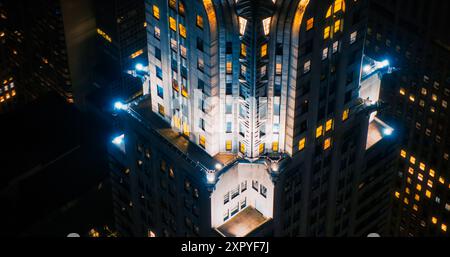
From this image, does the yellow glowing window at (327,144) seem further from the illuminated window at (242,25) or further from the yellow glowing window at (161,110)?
the illuminated window at (242,25)

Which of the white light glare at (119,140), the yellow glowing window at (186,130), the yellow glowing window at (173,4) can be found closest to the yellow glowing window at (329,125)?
the yellow glowing window at (186,130)

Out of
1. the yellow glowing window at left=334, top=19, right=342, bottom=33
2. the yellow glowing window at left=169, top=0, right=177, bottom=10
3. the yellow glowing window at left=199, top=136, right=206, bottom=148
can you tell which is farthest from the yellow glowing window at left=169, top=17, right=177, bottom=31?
the yellow glowing window at left=334, top=19, right=342, bottom=33

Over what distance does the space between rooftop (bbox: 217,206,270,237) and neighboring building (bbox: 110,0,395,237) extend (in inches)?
7.4

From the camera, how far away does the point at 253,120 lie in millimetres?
152375

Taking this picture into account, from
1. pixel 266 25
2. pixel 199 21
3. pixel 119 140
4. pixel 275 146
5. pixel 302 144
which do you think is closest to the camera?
pixel 266 25

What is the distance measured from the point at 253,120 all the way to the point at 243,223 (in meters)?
18.0

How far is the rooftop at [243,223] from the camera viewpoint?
161087mm

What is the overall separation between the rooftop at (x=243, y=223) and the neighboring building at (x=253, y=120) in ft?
0.62

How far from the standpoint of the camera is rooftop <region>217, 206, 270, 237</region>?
161 metres

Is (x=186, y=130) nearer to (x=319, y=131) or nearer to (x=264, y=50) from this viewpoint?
(x=319, y=131)

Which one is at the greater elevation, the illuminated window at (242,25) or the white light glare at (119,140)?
the white light glare at (119,140)

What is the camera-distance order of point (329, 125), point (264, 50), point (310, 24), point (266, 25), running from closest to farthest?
1. point (266, 25)
2. point (310, 24)
3. point (264, 50)
4. point (329, 125)

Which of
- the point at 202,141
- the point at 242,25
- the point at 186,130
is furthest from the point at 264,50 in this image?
the point at 186,130

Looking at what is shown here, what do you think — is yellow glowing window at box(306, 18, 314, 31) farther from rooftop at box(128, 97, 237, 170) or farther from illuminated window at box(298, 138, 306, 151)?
rooftop at box(128, 97, 237, 170)
